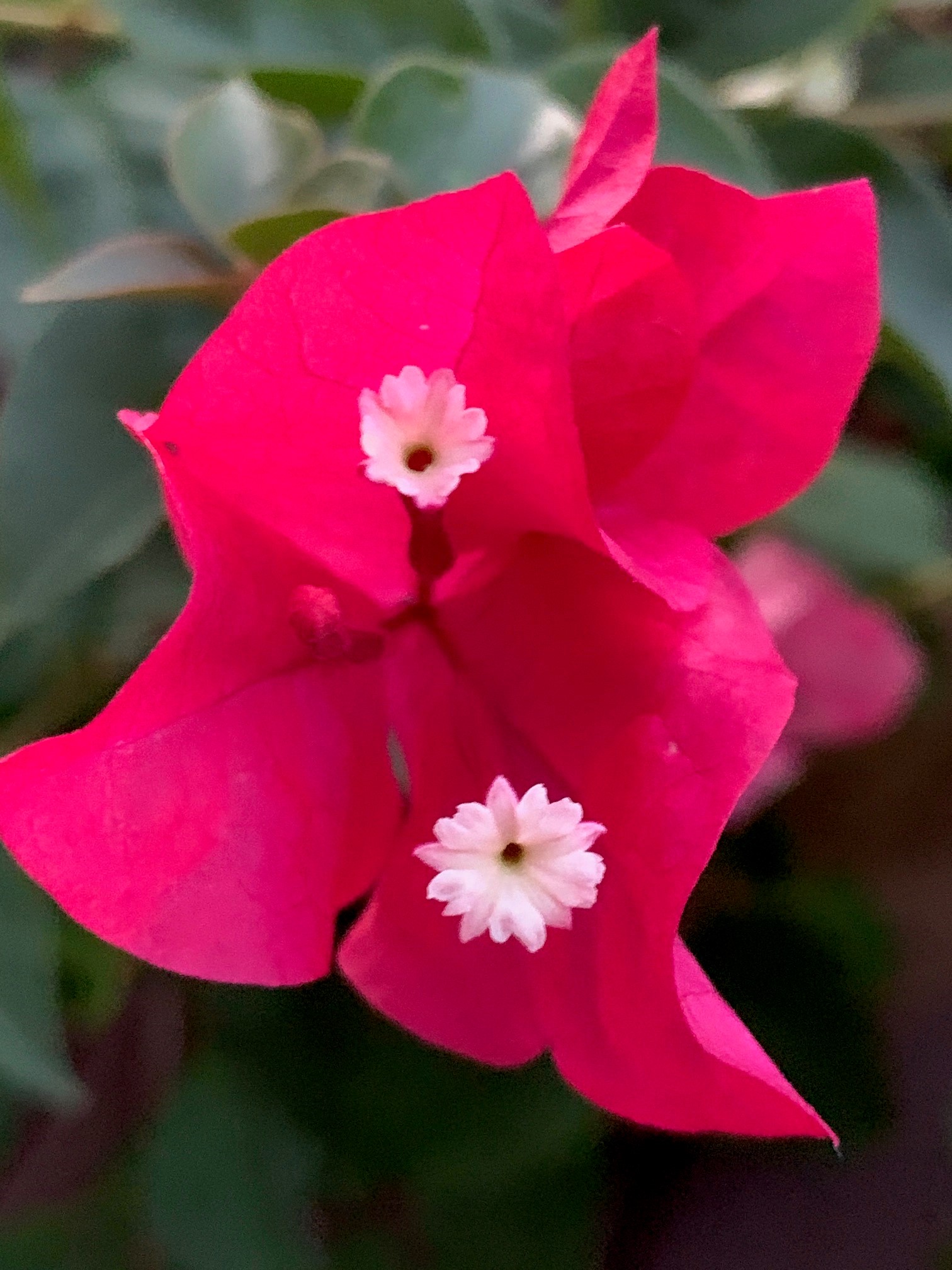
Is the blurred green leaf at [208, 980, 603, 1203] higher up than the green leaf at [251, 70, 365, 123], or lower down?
lower down

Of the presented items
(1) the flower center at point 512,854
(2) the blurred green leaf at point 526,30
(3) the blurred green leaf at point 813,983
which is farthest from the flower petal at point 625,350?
(3) the blurred green leaf at point 813,983

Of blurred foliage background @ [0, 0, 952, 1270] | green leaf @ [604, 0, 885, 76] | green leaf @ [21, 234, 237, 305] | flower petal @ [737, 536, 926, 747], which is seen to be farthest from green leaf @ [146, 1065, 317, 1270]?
green leaf @ [604, 0, 885, 76]

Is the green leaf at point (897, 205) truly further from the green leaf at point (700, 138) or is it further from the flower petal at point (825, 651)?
the flower petal at point (825, 651)

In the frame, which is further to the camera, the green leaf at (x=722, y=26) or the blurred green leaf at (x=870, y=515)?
the blurred green leaf at (x=870, y=515)

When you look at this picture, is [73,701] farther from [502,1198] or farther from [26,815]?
[502,1198]

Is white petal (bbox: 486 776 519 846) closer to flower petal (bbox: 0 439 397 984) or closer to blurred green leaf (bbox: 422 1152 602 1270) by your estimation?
flower petal (bbox: 0 439 397 984)

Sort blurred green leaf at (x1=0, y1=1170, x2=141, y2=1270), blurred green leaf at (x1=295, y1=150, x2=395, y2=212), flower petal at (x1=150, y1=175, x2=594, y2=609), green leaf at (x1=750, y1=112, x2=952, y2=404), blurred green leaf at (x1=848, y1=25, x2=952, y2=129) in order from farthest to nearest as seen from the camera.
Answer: blurred green leaf at (x1=0, y1=1170, x2=141, y2=1270) < blurred green leaf at (x1=848, y1=25, x2=952, y2=129) < green leaf at (x1=750, y1=112, x2=952, y2=404) < blurred green leaf at (x1=295, y1=150, x2=395, y2=212) < flower petal at (x1=150, y1=175, x2=594, y2=609)

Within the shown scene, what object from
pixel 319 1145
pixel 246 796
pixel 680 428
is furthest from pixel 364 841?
pixel 319 1145
